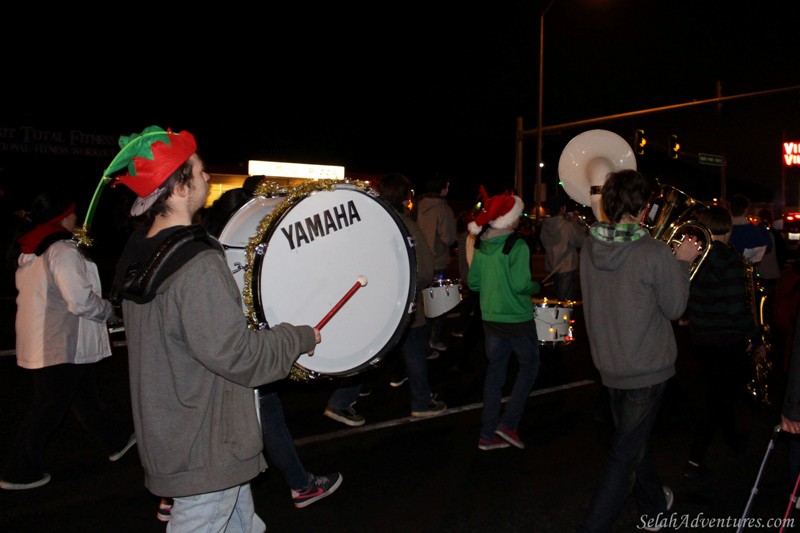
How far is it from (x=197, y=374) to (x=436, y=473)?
2769 millimetres

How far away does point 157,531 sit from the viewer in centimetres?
381

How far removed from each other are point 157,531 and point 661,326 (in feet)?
9.53

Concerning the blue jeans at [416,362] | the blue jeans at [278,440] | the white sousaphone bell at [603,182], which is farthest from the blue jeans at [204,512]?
the blue jeans at [416,362]

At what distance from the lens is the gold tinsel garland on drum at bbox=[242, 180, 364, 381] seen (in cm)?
275

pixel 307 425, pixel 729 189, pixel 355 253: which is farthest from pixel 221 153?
pixel 729 189

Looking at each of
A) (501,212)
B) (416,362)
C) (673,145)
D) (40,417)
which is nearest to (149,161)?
(40,417)

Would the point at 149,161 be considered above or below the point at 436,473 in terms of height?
above

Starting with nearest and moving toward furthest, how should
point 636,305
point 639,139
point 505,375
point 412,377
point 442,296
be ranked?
point 636,305 → point 505,375 → point 412,377 → point 442,296 → point 639,139

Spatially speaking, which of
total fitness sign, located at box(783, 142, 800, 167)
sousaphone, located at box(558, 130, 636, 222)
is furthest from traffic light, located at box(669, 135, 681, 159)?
total fitness sign, located at box(783, 142, 800, 167)

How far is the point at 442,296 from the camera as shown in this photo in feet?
20.7

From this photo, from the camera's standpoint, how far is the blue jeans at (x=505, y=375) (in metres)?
4.98

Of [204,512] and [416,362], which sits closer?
[204,512]

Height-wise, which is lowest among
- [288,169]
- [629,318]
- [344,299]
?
[629,318]

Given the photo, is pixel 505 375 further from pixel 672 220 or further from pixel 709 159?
pixel 709 159
